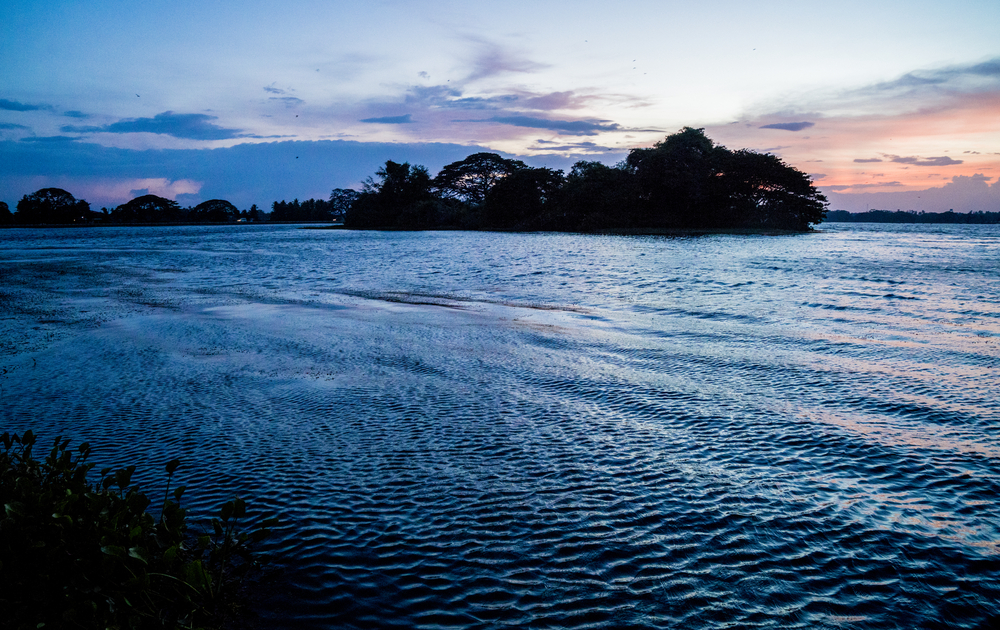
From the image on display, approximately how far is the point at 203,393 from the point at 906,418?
6.84 metres

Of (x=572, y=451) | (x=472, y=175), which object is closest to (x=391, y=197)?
(x=472, y=175)

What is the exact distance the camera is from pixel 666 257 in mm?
26344

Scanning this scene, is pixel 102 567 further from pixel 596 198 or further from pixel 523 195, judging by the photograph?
pixel 523 195

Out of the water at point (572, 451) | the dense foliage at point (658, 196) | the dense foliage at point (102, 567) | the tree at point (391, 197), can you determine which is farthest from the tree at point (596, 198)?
the dense foliage at point (102, 567)

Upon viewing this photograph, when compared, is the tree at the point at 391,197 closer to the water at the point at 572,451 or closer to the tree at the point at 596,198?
the tree at the point at 596,198

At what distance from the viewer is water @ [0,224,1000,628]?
9.11ft

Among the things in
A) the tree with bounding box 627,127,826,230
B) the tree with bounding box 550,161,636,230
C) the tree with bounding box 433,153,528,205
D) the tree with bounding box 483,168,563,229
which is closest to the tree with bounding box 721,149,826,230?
the tree with bounding box 627,127,826,230

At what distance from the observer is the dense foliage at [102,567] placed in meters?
2.14

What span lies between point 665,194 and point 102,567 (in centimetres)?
6962

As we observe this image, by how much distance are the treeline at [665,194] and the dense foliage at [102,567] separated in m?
66.3

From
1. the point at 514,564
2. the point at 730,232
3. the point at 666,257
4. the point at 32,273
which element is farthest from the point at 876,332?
the point at 730,232

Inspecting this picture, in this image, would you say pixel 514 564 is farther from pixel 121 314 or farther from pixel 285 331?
pixel 121 314

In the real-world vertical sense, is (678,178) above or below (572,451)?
above

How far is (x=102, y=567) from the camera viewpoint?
2.29 m
